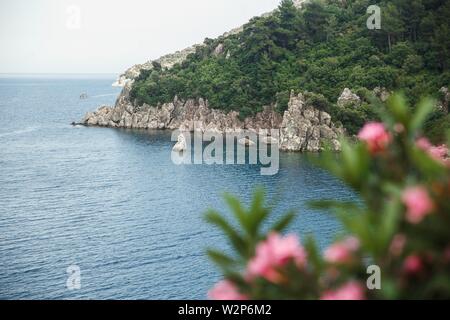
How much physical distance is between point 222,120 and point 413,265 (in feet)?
279

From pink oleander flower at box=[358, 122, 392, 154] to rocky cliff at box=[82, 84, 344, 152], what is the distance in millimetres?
59190

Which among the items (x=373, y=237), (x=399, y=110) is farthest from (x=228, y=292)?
(x=399, y=110)

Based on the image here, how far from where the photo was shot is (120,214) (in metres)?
45.0

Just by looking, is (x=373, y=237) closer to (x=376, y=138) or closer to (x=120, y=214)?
(x=376, y=138)

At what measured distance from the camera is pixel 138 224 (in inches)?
1655

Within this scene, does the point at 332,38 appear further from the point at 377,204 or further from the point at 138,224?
the point at 377,204

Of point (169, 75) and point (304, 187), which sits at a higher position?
point (169, 75)

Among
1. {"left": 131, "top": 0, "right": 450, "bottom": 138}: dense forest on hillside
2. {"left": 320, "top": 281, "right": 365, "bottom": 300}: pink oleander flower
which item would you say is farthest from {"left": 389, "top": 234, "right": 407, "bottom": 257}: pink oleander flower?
{"left": 131, "top": 0, "right": 450, "bottom": 138}: dense forest on hillside

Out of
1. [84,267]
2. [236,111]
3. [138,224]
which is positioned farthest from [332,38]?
[84,267]

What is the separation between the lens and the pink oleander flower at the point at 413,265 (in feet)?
8.44

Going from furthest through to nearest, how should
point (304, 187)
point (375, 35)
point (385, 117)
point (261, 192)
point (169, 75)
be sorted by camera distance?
point (169, 75), point (375, 35), point (304, 187), point (385, 117), point (261, 192)

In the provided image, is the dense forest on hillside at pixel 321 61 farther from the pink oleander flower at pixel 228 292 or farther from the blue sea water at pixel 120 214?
the pink oleander flower at pixel 228 292

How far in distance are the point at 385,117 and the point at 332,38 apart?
289 feet

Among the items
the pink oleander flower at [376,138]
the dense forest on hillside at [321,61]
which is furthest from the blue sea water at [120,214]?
the dense forest on hillside at [321,61]
